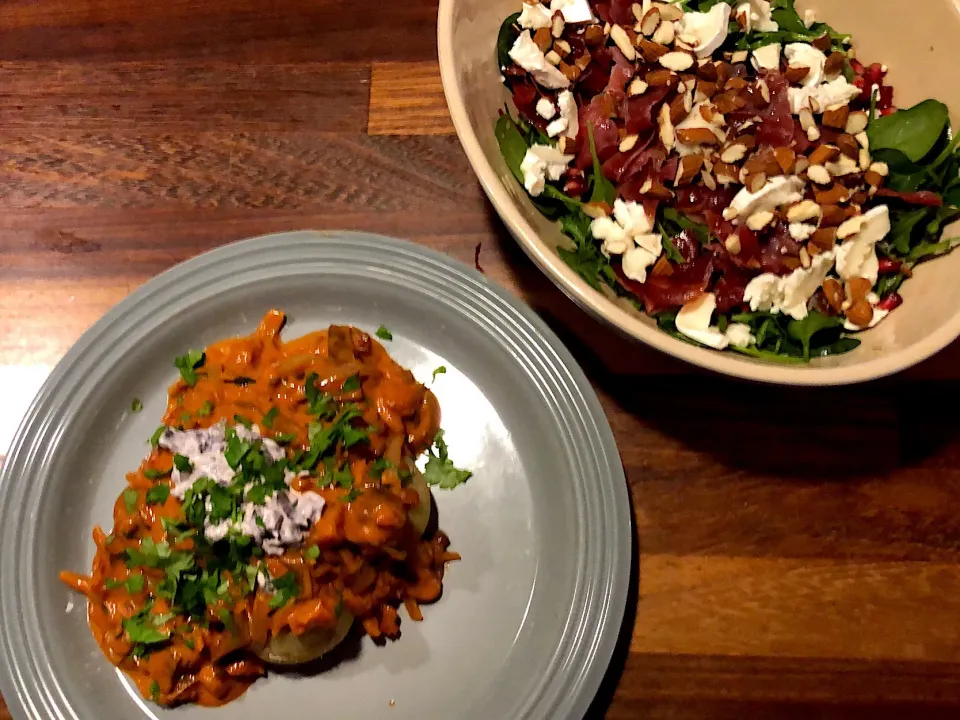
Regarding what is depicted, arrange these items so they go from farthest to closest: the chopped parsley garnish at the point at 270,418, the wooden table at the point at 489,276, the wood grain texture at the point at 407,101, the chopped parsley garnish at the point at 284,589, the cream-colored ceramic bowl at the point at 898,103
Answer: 1. the wood grain texture at the point at 407,101
2. the wooden table at the point at 489,276
3. the chopped parsley garnish at the point at 270,418
4. the chopped parsley garnish at the point at 284,589
5. the cream-colored ceramic bowl at the point at 898,103

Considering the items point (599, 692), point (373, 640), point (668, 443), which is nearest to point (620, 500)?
point (668, 443)

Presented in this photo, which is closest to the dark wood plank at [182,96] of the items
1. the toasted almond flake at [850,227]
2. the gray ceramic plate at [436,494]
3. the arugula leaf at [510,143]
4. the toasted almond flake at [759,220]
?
the gray ceramic plate at [436,494]

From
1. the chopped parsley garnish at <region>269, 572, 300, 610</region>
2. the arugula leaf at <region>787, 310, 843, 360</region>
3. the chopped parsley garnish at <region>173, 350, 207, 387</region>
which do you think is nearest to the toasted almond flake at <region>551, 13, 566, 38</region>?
the arugula leaf at <region>787, 310, 843, 360</region>

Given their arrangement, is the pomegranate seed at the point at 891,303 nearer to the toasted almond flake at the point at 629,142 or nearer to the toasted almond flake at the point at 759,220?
the toasted almond flake at the point at 759,220

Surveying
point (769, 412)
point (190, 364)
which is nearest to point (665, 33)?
point (769, 412)

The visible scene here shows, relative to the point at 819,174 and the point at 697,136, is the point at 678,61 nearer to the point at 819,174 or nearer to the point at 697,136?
the point at 697,136

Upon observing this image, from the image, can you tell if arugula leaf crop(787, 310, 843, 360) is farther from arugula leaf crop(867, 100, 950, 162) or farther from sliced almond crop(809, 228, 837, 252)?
arugula leaf crop(867, 100, 950, 162)
